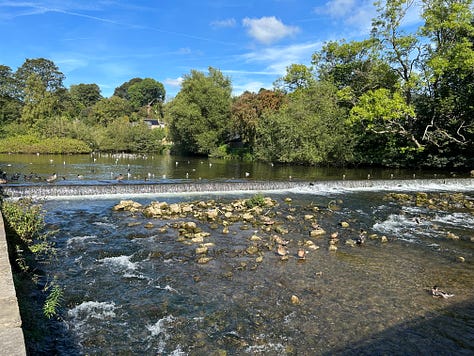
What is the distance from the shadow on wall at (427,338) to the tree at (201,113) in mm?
44924

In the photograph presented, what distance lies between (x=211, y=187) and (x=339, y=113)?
2097 cm

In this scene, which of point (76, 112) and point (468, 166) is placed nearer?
point (468, 166)

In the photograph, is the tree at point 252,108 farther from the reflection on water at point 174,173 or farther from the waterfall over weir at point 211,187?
the waterfall over weir at point 211,187

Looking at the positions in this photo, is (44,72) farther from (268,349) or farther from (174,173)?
(268,349)

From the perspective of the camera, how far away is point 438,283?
9.02m

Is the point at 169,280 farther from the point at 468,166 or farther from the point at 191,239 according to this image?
the point at 468,166

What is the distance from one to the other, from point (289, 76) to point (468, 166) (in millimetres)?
26279

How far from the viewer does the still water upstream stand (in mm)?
6371

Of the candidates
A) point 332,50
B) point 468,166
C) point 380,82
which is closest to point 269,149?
point 380,82

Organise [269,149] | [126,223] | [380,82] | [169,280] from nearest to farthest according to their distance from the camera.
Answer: [169,280], [126,223], [380,82], [269,149]

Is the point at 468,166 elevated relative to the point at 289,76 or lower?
lower

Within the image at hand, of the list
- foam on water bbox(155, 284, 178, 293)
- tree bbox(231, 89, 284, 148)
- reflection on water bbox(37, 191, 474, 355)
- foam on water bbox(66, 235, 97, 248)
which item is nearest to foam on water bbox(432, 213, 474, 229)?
reflection on water bbox(37, 191, 474, 355)

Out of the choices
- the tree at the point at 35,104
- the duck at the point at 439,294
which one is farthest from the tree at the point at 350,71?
the tree at the point at 35,104

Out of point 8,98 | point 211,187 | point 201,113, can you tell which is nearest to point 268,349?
point 211,187
